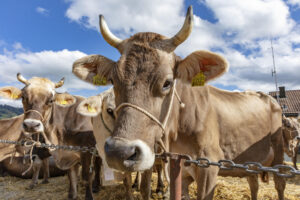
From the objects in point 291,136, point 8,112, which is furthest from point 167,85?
point 8,112

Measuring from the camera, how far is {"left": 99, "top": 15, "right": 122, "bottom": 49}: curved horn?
2.49m

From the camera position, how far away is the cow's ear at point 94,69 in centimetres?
271

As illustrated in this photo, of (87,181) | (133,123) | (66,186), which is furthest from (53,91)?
(133,123)

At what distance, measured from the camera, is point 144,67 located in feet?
6.37

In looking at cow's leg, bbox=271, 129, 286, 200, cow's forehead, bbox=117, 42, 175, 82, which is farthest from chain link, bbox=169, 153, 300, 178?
cow's leg, bbox=271, 129, 286, 200

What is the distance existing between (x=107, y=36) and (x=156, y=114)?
1180mm

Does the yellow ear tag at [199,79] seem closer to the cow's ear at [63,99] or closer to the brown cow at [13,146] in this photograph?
the cow's ear at [63,99]

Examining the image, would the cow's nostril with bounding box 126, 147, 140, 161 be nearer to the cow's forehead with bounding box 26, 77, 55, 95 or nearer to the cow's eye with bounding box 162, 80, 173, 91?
the cow's eye with bounding box 162, 80, 173, 91

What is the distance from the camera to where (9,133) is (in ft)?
24.6

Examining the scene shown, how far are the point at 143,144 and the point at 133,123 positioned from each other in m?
0.18

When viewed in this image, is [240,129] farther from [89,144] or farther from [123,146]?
[89,144]

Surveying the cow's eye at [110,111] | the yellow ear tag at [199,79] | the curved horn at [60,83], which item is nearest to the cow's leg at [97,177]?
the curved horn at [60,83]

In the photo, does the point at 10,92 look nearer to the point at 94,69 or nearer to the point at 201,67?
the point at 94,69

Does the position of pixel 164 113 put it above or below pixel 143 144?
above
